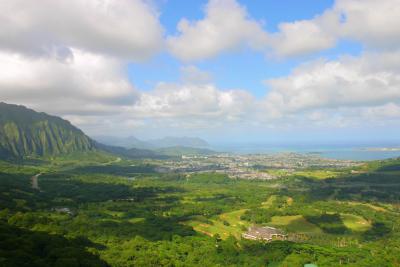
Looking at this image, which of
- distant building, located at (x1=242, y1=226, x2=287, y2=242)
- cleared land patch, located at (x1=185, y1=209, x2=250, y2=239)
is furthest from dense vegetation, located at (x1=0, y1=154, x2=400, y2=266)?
distant building, located at (x1=242, y1=226, x2=287, y2=242)

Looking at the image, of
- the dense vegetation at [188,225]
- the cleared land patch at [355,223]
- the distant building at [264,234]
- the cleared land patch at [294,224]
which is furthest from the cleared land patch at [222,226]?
the cleared land patch at [355,223]

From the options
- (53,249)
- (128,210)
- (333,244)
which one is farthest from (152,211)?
(53,249)

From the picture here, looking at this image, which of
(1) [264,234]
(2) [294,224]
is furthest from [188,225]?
(2) [294,224]

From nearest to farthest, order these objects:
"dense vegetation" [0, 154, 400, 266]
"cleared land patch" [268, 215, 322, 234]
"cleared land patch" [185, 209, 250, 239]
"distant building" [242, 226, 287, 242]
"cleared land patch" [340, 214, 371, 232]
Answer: "dense vegetation" [0, 154, 400, 266]
"distant building" [242, 226, 287, 242]
"cleared land patch" [185, 209, 250, 239]
"cleared land patch" [268, 215, 322, 234]
"cleared land patch" [340, 214, 371, 232]

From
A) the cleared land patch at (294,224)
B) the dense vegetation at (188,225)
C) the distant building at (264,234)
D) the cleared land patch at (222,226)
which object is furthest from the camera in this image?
the cleared land patch at (294,224)

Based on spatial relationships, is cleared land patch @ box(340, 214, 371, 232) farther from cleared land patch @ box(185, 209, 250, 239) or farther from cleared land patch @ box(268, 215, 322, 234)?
cleared land patch @ box(185, 209, 250, 239)

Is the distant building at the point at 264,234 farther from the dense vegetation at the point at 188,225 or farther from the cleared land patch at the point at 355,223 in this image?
the cleared land patch at the point at 355,223

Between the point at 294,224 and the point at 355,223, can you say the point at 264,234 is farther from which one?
the point at 355,223
